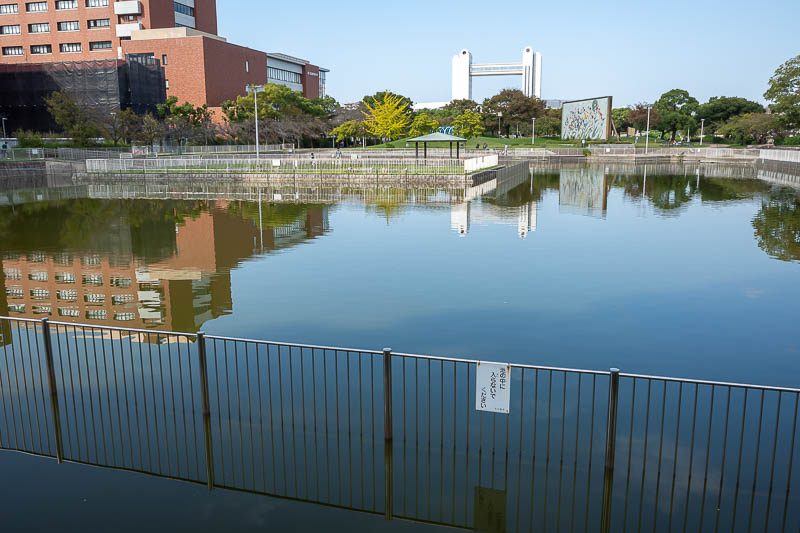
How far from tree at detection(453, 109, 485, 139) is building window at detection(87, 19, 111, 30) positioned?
167 ft

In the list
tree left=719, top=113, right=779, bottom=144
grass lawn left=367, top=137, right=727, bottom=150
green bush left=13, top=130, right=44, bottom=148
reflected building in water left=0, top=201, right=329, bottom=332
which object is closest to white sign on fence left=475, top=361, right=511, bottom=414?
reflected building in water left=0, top=201, right=329, bottom=332

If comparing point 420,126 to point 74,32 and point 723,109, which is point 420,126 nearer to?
point 74,32

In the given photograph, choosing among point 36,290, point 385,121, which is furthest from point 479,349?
point 385,121

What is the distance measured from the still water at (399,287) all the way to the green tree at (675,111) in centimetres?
→ 8138

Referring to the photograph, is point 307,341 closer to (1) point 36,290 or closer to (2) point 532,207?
(1) point 36,290

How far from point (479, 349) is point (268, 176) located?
36.4 metres

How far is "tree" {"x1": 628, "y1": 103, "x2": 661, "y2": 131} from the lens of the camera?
359ft

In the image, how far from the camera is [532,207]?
30.6 meters

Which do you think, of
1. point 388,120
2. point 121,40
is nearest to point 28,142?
point 121,40

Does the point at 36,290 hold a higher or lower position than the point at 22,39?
lower

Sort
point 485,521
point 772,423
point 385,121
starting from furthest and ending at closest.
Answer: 1. point 385,121
2. point 772,423
3. point 485,521

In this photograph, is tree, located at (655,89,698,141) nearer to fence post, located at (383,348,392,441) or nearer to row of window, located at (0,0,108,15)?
row of window, located at (0,0,108,15)

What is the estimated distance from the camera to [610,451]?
6402 millimetres

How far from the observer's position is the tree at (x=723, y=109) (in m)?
101
